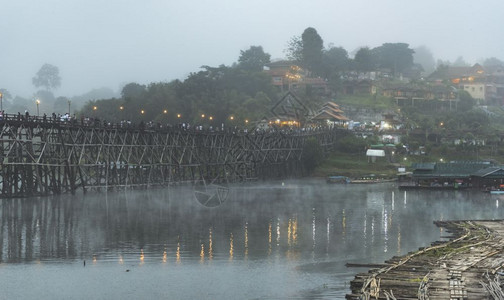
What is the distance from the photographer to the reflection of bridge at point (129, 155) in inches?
2726

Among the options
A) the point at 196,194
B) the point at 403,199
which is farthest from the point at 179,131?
the point at 403,199

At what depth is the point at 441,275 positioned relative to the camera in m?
36.9

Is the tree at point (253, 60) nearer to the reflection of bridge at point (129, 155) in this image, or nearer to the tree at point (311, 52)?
the tree at point (311, 52)

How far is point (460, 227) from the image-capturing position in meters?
60.0

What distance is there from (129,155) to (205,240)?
86.3 ft

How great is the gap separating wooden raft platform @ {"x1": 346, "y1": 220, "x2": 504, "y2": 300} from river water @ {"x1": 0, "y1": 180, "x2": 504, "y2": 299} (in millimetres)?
3013

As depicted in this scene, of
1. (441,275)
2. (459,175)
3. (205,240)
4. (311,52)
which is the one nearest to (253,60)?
(311,52)

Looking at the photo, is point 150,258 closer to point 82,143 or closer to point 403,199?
point 82,143

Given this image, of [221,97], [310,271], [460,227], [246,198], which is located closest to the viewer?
[310,271]

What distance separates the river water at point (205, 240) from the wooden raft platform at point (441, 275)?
119 inches

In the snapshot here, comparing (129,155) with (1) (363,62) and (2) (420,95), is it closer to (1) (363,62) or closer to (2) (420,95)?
(2) (420,95)

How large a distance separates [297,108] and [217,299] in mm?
114639

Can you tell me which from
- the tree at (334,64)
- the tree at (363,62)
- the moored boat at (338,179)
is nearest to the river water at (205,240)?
the moored boat at (338,179)

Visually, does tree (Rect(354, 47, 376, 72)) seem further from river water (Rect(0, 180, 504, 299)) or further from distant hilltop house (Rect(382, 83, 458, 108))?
river water (Rect(0, 180, 504, 299))
